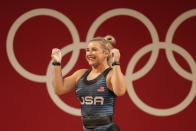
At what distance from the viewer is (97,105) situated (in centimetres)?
282

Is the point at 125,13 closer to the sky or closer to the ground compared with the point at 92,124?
closer to the sky

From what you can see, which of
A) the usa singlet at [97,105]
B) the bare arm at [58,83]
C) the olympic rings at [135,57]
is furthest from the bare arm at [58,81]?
the olympic rings at [135,57]

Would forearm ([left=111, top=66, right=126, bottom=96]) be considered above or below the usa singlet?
above

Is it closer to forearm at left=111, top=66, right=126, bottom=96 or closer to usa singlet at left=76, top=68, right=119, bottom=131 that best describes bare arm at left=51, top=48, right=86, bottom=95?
usa singlet at left=76, top=68, right=119, bottom=131

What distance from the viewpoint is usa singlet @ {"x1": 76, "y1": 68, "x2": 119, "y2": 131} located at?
111 inches

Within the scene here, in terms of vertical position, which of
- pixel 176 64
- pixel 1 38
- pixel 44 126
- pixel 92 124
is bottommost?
pixel 44 126

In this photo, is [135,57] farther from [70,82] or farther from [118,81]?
[118,81]

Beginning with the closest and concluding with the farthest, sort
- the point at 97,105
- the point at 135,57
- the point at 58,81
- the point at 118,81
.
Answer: the point at 118,81 → the point at 97,105 → the point at 58,81 → the point at 135,57

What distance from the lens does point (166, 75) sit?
5.16 m

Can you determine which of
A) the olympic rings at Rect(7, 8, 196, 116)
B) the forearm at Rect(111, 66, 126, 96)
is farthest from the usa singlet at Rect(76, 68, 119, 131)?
the olympic rings at Rect(7, 8, 196, 116)

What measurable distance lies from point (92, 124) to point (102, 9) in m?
2.74

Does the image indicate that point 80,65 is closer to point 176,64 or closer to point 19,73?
point 19,73

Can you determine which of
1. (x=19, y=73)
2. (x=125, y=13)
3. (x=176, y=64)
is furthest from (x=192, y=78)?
(x=19, y=73)

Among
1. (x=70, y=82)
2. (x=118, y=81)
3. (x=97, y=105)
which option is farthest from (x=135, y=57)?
(x=118, y=81)
